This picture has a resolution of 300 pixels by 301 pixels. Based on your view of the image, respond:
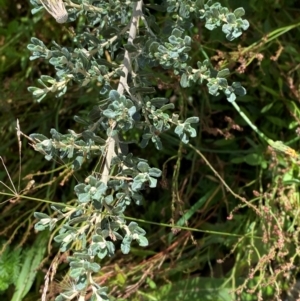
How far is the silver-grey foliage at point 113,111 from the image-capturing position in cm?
85

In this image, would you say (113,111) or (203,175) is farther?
(203,175)

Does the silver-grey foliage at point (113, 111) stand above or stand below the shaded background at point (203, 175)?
above

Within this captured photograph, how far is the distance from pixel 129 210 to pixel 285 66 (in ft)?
1.67

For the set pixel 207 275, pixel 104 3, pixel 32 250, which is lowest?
pixel 207 275

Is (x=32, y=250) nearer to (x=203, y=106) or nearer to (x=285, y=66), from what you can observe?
(x=203, y=106)

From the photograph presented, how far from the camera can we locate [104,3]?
3.17 feet

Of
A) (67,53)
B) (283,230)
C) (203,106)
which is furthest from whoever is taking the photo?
(203,106)

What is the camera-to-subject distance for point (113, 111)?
84 centimetres

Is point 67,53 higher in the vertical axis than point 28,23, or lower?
higher

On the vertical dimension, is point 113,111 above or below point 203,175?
above

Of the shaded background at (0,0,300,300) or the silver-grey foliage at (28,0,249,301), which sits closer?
the silver-grey foliage at (28,0,249,301)

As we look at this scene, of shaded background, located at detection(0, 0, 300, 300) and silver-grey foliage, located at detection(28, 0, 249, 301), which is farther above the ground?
silver-grey foliage, located at detection(28, 0, 249, 301)

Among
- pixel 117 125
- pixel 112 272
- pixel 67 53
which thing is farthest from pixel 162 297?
pixel 67 53

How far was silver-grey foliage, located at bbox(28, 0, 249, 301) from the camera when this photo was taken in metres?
0.85
